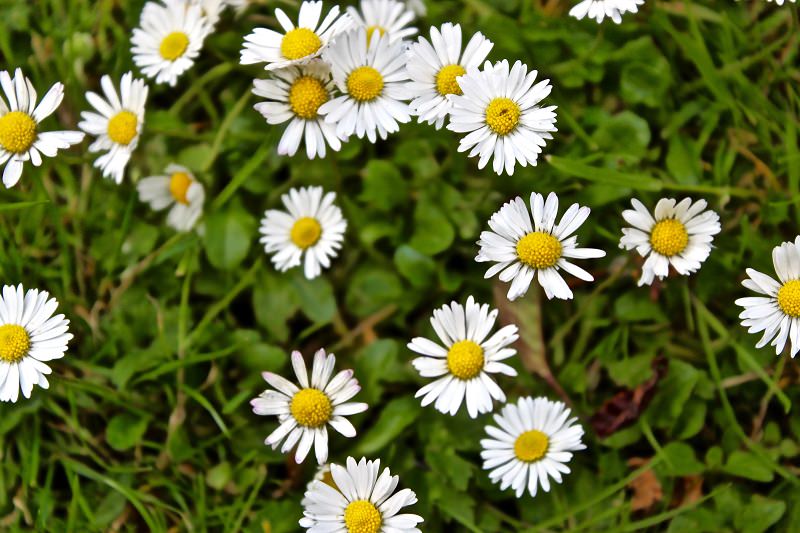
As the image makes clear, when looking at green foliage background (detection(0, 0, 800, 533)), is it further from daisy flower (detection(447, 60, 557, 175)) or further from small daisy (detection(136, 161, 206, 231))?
daisy flower (detection(447, 60, 557, 175))

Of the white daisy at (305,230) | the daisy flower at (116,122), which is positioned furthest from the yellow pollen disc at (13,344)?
the white daisy at (305,230)

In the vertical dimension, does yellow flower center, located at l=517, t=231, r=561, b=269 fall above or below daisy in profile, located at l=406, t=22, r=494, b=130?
below

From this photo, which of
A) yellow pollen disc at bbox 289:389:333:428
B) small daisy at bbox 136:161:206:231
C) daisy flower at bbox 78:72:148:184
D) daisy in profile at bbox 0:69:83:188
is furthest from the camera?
small daisy at bbox 136:161:206:231

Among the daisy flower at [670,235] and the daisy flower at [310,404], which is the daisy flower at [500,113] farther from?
the daisy flower at [310,404]

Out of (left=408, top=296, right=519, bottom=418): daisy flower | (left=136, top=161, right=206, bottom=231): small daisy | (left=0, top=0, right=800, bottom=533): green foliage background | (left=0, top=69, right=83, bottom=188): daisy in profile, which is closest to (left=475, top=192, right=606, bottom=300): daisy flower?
(left=408, top=296, right=519, bottom=418): daisy flower

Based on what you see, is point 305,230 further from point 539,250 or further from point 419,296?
point 539,250

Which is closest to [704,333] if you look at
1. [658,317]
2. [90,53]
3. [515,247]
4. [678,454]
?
[658,317]
